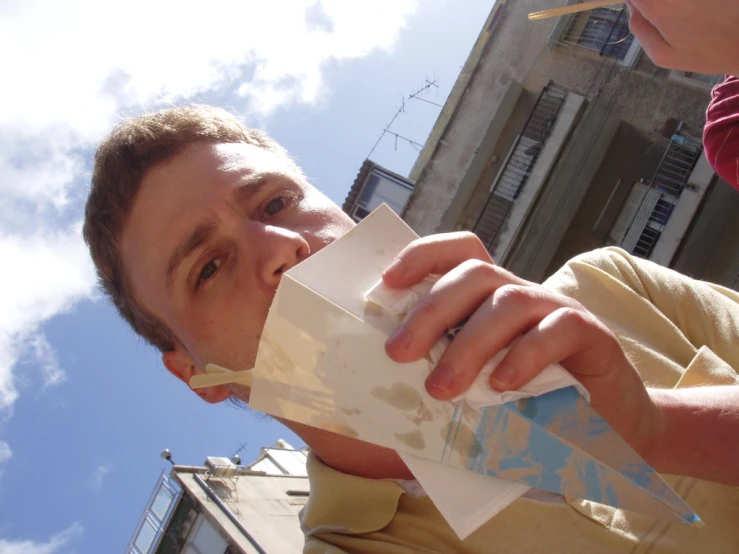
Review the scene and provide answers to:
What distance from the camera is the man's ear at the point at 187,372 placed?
1.98 m

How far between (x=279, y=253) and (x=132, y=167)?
94 centimetres

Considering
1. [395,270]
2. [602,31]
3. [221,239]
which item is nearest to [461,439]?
[395,270]


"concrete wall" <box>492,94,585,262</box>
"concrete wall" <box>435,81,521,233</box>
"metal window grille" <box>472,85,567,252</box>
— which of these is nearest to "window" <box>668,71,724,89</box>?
"concrete wall" <box>492,94,585,262</box>

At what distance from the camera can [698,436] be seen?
1.16m

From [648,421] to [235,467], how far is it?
10.3 m

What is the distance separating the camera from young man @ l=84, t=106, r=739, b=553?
952mm

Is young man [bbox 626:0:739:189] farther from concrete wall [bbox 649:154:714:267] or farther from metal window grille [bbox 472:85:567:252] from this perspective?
metal window grille [bbox 472:85:567:252]

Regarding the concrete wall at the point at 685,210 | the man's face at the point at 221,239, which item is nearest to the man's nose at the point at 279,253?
the man's face at the point at 221,239

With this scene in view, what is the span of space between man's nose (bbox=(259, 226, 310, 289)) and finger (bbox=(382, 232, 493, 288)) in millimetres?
461

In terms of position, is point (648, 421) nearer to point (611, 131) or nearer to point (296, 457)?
point (611, 131)

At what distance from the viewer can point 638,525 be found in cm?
139

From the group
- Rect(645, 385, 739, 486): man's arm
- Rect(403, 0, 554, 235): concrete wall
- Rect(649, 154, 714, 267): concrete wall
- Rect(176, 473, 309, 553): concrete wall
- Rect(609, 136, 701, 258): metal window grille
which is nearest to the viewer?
Rect(645, 385, 739, 486): man's arm

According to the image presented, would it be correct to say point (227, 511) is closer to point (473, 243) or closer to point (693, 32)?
point (473, 243)

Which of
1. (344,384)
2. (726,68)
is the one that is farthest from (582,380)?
(726,68)
